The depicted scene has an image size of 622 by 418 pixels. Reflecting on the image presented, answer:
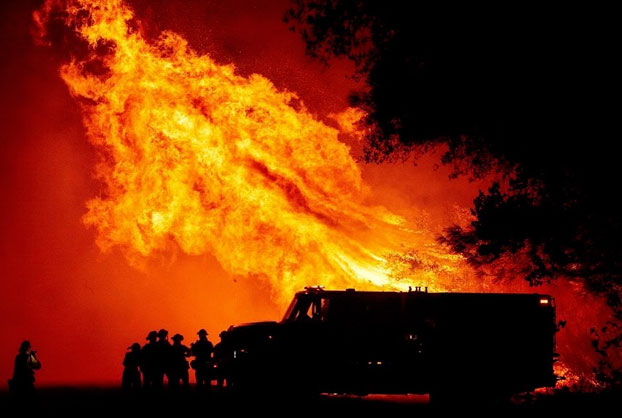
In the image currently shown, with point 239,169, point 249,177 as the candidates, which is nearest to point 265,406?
point 249,177

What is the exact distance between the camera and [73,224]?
3438cm

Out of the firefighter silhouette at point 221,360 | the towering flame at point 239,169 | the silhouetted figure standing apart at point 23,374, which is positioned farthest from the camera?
the towering flame at point 239,169

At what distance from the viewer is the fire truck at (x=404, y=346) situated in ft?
50.9

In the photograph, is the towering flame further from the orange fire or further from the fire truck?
the fire truck

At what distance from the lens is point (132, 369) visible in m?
19.4

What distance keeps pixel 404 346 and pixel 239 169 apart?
11281 mm

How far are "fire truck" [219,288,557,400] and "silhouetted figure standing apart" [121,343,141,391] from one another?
13.4ft

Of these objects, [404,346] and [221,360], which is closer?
[404,346]

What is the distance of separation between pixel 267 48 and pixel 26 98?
40.5 feet

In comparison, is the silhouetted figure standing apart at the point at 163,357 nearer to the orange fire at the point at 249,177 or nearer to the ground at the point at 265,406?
the ground at the point at 265,406

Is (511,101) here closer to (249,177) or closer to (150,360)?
(150,360)

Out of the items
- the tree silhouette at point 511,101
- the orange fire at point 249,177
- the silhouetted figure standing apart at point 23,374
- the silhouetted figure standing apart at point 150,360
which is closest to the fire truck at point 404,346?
the tree silhouette at point 511,101

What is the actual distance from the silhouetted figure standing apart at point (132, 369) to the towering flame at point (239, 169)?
23.5 ft

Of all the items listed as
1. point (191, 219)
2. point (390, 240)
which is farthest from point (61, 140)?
point (390, 240)
